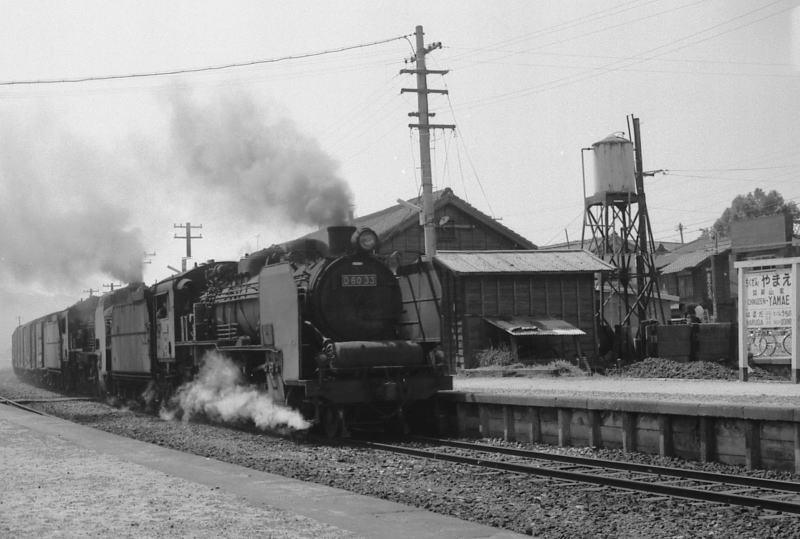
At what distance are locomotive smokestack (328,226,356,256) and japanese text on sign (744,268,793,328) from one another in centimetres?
844

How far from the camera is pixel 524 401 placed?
14.5 metres

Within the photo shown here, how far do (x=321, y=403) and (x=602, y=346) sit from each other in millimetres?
20083

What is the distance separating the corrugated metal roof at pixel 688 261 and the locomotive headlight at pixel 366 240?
49153 mm

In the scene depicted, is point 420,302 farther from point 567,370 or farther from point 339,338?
point 567,370

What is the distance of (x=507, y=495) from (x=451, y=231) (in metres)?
31.7

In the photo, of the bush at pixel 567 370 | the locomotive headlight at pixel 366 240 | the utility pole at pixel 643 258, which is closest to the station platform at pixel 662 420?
the locomotive headlight at pixel 366 240

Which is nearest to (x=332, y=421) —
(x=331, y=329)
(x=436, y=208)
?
(x=331, y=329)

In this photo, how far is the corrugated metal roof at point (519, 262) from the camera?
3008 centimetres

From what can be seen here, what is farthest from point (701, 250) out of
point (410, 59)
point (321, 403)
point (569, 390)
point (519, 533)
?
point (519, 533)

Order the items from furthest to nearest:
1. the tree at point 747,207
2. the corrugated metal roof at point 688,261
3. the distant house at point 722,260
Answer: the tree at point 747,207, the corrugated metal roof at point 688,261, the distant house at point 722,260

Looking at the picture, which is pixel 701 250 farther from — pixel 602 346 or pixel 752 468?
pixel 752 468

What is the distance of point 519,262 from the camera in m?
31.3

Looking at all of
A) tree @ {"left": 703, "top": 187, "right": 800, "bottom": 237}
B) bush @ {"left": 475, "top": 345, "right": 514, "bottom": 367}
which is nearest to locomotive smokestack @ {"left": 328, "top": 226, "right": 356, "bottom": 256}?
bush @ {"left": 475, "top": 345, "right": 514, "bottom": 367}

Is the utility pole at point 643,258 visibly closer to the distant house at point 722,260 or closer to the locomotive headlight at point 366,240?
the distant house at point 722,260
